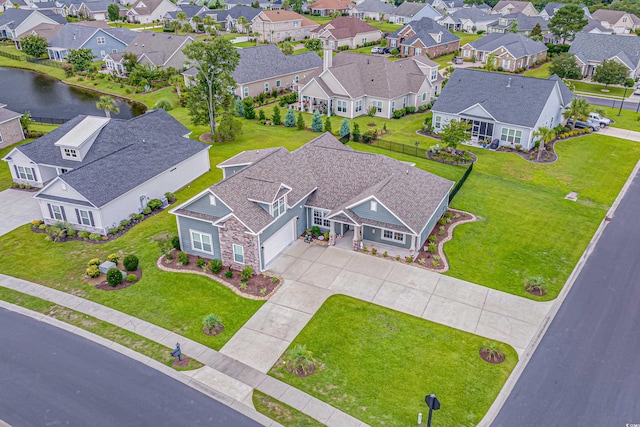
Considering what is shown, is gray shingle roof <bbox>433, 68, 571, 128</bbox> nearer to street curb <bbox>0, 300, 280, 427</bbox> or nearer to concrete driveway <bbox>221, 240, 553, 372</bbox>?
concrete driveway <bbox>221, 240, 553, 372</bbox>

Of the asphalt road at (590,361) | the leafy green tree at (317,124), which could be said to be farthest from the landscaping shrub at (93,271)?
the leafy green tree at (317,124)

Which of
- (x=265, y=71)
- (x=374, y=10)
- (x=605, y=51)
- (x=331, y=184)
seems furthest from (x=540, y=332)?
(x=374, y=10)

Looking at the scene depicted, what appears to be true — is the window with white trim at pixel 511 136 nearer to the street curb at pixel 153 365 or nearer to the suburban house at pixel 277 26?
the street curb at pixel 153 365

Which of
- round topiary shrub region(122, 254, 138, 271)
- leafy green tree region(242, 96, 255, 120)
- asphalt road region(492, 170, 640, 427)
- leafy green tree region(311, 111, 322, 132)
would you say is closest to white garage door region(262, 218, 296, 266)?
round topiary shrub region(122, 254, 138, 271)

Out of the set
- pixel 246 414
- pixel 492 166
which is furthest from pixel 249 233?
pixel 492 166

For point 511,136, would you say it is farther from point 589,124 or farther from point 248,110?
point 248,110
